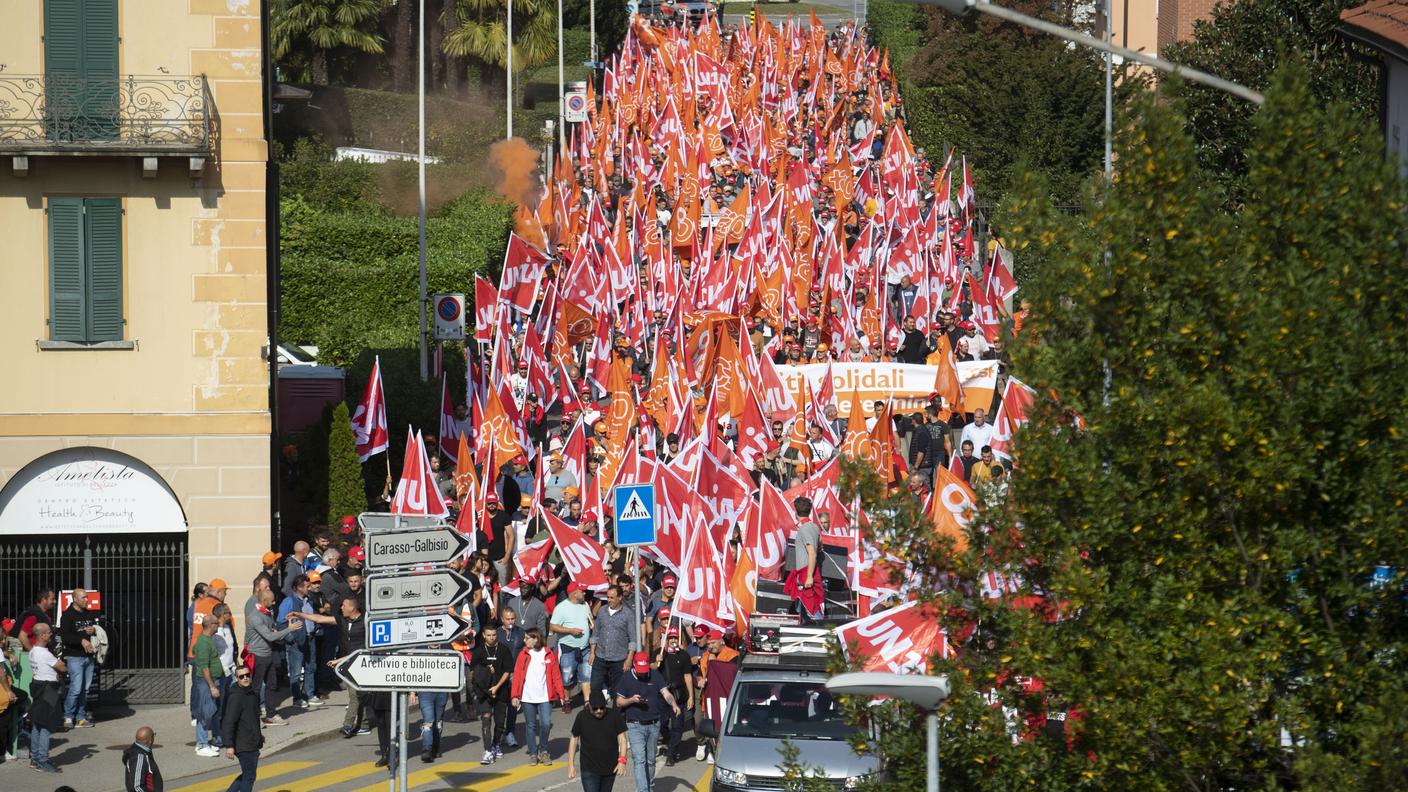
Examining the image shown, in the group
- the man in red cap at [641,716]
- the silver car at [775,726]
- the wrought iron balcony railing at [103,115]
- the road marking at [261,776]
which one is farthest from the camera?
the wrought iron balcony railing at [103,115]

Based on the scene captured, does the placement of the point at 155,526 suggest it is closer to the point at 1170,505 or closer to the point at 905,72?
the point at 1170,505

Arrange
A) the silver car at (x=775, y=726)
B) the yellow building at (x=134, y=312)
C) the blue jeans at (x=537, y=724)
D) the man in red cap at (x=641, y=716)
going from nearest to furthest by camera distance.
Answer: the silver car at (x=775, y=726) < the man in red cap at (x=641, y=716) < the blue jeans at (x=537, y=724) < the yellow building at (x=134, y=312)

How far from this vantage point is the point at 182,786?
1819cm

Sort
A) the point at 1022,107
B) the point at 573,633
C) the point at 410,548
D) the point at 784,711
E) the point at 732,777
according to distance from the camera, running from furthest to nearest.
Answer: the point at 1022,107 → the point at 573,633 → the point at 784,711 → the point at 732,777 → the point at 410,548

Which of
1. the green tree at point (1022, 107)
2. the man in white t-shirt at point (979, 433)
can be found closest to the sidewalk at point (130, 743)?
the man in white t-shirt at point (979, 433)

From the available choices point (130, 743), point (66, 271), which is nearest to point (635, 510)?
point (130, 743)

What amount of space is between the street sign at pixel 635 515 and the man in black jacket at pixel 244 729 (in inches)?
160

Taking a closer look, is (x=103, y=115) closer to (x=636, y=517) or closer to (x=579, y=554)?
(x=579, y=554)

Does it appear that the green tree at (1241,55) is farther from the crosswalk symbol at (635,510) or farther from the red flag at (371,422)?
the red flag at (371,422)

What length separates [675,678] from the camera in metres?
18.5

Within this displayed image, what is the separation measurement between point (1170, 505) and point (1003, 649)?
3.36 feet

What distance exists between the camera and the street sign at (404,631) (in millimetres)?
13523

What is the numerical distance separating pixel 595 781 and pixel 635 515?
13.2 feet

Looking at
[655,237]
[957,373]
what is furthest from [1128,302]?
[655,237]
